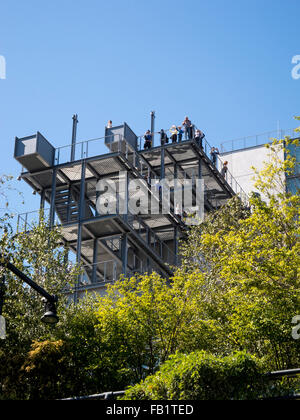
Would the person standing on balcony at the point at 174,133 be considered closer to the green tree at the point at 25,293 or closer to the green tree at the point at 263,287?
the green tree at the point at 25,293

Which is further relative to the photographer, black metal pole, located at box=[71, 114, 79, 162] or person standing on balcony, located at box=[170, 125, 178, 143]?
person standing on balcony, located at box=[170, 125, 178, 143]

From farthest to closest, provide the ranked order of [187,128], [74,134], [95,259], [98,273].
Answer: [187,128]
[74,134]
[98,273]
[95,259]

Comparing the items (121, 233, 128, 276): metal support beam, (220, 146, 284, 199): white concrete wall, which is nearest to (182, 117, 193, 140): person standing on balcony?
(121, 233, 128, 276): metal support beam

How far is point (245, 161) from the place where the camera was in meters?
61.0

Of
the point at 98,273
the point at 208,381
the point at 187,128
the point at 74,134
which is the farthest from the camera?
the point at 187,128

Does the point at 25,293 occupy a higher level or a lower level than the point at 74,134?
lower

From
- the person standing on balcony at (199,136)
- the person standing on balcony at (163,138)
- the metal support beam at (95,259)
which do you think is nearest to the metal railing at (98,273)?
the metal support beam at (95,259)

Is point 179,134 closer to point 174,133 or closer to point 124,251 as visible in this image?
point 174,133

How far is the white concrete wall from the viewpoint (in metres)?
59.9

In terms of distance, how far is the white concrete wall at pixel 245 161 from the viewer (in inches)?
2360

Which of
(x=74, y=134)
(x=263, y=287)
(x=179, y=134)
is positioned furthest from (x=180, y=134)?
(x=263, y=287)

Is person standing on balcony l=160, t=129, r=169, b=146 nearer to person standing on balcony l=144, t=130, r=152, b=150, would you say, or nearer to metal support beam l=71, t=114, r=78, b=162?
person standing on balcony l=144, t=130, r=152, b=150
